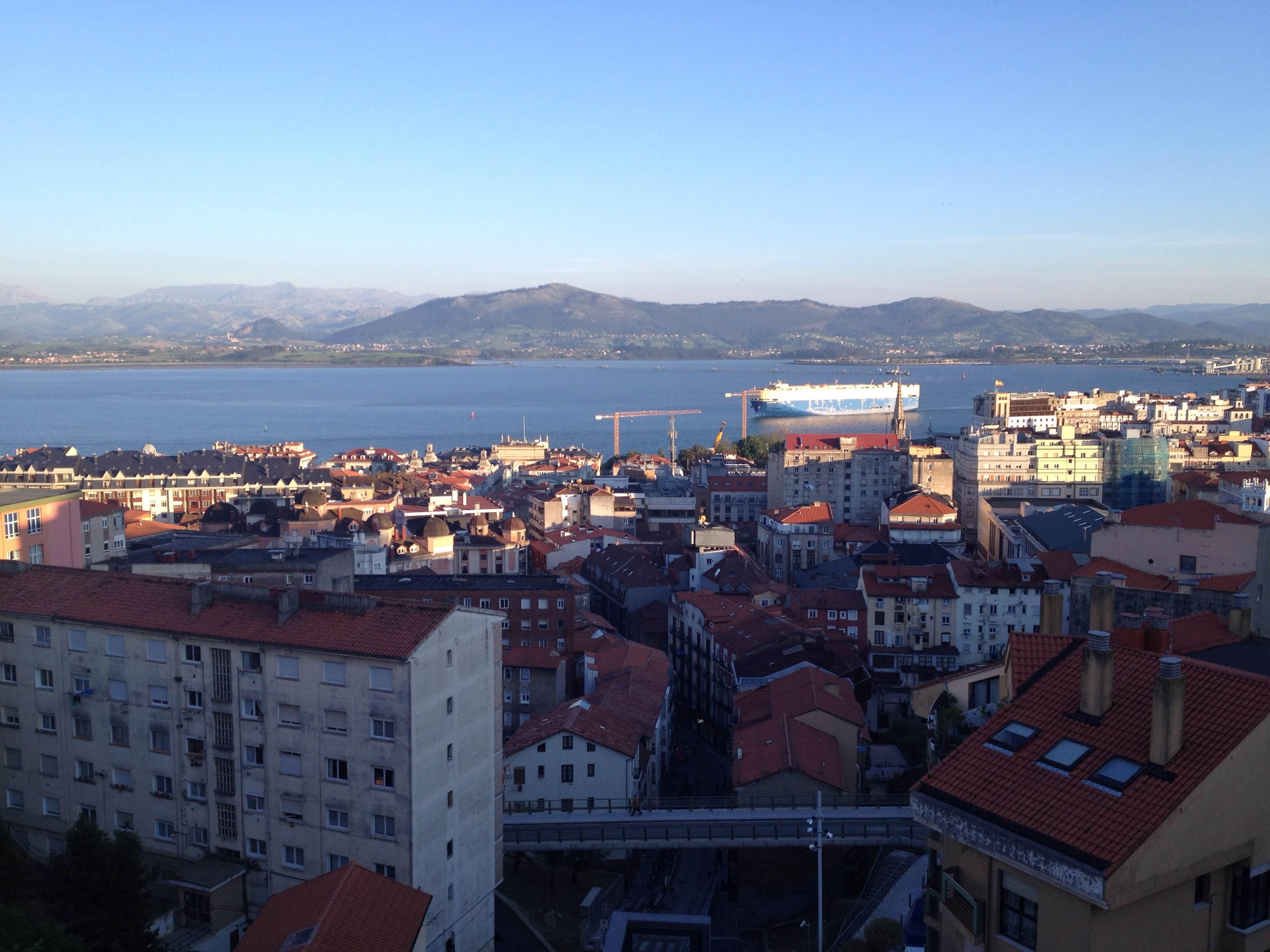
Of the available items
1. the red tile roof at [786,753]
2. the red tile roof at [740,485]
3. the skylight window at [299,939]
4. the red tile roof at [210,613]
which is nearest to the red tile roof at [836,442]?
the red tile roof at [740,485]

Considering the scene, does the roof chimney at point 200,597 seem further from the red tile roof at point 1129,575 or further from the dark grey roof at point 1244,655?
the red tile roof at point 1129,575

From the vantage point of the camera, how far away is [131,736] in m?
7.81

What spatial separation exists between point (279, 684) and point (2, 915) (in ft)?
8.54

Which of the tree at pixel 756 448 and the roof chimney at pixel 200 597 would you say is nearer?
the roof chimney at pixel 200 597

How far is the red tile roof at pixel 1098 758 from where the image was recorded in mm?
3494

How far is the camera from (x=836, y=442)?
117 ft

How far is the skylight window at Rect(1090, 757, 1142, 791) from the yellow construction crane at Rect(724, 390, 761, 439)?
63292 millimetres

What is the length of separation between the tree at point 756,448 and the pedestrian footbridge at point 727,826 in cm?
3212

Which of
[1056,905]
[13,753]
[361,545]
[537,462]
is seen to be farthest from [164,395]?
[1056,905]

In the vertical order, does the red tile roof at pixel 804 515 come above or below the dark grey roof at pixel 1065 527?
below

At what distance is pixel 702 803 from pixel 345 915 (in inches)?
220

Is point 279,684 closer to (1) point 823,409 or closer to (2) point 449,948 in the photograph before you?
(2) point 449,948

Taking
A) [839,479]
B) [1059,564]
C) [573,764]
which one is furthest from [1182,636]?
[839,479]

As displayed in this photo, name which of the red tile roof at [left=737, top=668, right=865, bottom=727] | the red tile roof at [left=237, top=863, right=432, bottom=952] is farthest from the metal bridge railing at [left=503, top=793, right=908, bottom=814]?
the red tile roof at [left=237, top=863, right=432, bottom=952]
